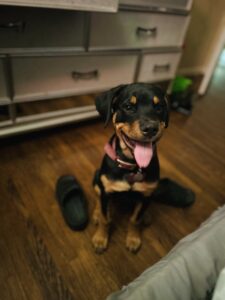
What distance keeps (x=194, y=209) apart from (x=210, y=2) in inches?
104

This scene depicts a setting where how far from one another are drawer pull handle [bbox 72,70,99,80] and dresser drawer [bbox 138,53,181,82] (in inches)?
17.2

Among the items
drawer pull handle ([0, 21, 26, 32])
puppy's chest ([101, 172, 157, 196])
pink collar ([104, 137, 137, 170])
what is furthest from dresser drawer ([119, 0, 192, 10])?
puppy's chest ([101, 172, 157, 196])

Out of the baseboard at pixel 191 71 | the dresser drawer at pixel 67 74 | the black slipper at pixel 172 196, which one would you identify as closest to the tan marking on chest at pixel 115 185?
the black slipper at pixel 172 196

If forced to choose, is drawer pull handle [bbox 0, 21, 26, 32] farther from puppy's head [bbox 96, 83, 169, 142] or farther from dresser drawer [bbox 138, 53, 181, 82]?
dresser drawer [bbox 138, 53, 181, 82]

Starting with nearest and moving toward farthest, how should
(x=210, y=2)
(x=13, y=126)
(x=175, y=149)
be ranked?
(x=13, y=126) < (x=175, y=149) < (x=210, y=2)

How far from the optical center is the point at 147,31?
1758 millimetres

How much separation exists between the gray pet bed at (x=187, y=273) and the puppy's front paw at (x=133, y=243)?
45 centimetres

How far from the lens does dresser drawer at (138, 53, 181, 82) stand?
76.9 inches

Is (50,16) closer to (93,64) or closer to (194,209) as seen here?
(93,64)

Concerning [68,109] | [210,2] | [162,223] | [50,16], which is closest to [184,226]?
[162,223]

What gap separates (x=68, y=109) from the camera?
1.78m

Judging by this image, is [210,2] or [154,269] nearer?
[154,269]

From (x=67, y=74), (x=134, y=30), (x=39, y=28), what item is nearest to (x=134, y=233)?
(x=67, y=74)

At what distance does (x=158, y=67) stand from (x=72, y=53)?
0.86 meters
